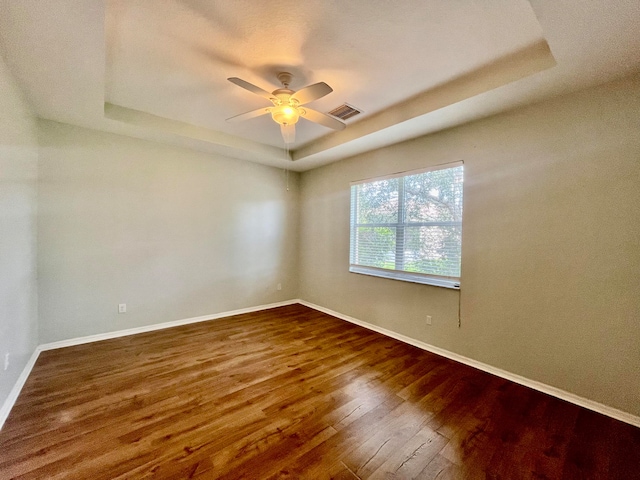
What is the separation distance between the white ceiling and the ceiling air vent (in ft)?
0.35

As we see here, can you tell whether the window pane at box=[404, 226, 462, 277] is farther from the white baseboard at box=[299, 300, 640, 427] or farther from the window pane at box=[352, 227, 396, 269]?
the white baseboard at box=[299, 300, 640, 427]

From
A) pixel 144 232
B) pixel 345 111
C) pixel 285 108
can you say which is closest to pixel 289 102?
pixel 285 108

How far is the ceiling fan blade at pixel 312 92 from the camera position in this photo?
1.84 m

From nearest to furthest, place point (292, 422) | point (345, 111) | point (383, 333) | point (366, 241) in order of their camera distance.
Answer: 1. point (292, 422)
2. point (345, 111)
3. point (383, 333)
4. point (366, 241)

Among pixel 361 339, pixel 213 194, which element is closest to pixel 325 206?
pixel 213 194

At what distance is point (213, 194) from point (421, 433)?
12.5 feet

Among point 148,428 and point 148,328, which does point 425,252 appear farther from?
point 148,328

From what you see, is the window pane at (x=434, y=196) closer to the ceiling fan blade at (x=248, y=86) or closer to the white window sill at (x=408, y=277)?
the white window sill at (x=408, y=277)

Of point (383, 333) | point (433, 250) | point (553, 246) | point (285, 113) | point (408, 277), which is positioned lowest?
point (383, 333)

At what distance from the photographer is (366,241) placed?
3898 millimetres

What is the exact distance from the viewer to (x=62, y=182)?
114 inches

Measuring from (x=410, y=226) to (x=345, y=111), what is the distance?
159cm

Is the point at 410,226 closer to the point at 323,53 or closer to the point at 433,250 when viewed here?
the point at 433,250

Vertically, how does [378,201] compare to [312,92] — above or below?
below
